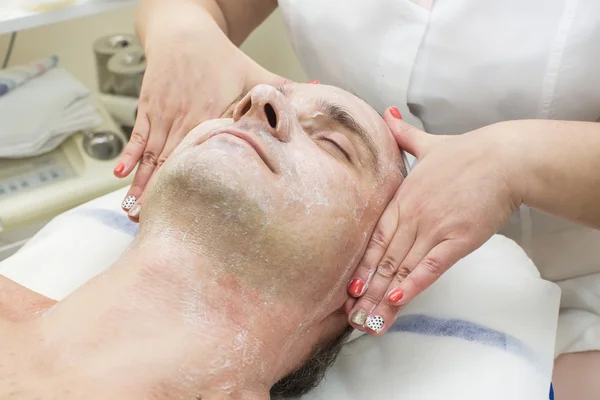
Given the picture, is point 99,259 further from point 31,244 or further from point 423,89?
point 423,89

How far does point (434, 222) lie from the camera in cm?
100

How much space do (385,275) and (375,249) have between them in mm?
46

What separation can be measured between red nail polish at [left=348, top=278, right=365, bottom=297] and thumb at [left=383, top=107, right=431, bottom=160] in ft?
0.83

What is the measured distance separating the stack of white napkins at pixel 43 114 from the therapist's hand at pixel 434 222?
3.61ft

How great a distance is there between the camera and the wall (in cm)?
212

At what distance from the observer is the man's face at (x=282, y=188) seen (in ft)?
2.92

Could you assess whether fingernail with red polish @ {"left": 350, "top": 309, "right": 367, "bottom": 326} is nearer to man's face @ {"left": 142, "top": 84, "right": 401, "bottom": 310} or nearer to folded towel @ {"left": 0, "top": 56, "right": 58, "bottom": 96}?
man's face @ {"left": 142, "top": 84, "right": 401, "bottom": 310}

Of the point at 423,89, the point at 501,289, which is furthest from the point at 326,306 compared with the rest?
the point at 423,89

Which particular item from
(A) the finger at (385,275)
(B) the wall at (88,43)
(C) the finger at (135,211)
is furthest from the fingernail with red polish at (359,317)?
(B) the wall at (88,43)

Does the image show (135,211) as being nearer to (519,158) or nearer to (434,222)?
(434,222)

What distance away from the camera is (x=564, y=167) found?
99 centimetres

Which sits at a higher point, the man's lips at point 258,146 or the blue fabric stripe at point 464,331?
the man's lips at point 258,146

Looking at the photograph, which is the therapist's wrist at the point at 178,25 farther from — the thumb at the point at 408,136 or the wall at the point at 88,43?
the wall at the point at 88,43

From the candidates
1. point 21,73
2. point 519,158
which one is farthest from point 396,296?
point 21,73
